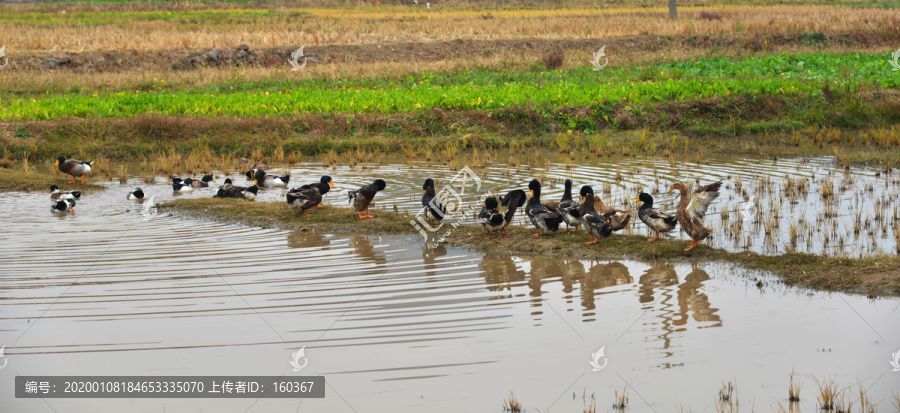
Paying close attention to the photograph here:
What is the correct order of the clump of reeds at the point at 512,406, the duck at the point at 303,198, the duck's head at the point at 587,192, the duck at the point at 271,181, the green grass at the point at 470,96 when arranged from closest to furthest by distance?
1. the clump of reeds at the point at 512,406
2. the duck's head at the point at 587,192
3. the duck at the point at 303,198
4. the duck at the point at 271,181
5. the green grass at the point at 470,96

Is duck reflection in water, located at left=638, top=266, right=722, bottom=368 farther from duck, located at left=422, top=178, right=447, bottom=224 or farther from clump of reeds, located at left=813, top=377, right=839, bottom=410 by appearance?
duck, located at left=422, top=178, right=447, bottom=224

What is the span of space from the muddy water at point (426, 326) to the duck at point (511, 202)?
0.93 metres

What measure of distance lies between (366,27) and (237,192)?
2814cm

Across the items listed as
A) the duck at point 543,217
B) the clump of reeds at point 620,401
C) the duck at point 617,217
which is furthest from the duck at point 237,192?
the clump of reeds at point 620,401

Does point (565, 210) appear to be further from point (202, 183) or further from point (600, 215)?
point (202, 183)

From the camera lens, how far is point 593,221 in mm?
9773

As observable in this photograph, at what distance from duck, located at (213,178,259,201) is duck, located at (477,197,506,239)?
5424 mm

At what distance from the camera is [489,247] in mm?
10219

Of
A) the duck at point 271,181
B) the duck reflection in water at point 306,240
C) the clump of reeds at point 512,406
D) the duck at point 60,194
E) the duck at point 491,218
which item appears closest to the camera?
the clump of reeds at point 512,406

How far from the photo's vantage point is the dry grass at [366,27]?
3506cm

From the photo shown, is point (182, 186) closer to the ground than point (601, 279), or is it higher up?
higher up

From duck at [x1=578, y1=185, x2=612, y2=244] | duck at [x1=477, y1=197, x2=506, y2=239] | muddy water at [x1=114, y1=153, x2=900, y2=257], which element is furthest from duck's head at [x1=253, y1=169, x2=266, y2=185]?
duck at [x1=578, y1=185, x2=612, y2=244]

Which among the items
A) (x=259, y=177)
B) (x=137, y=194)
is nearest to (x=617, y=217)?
(x=259, y=177)

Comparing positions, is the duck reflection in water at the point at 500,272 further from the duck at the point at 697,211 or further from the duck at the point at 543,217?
the duck at the point at 697,211
